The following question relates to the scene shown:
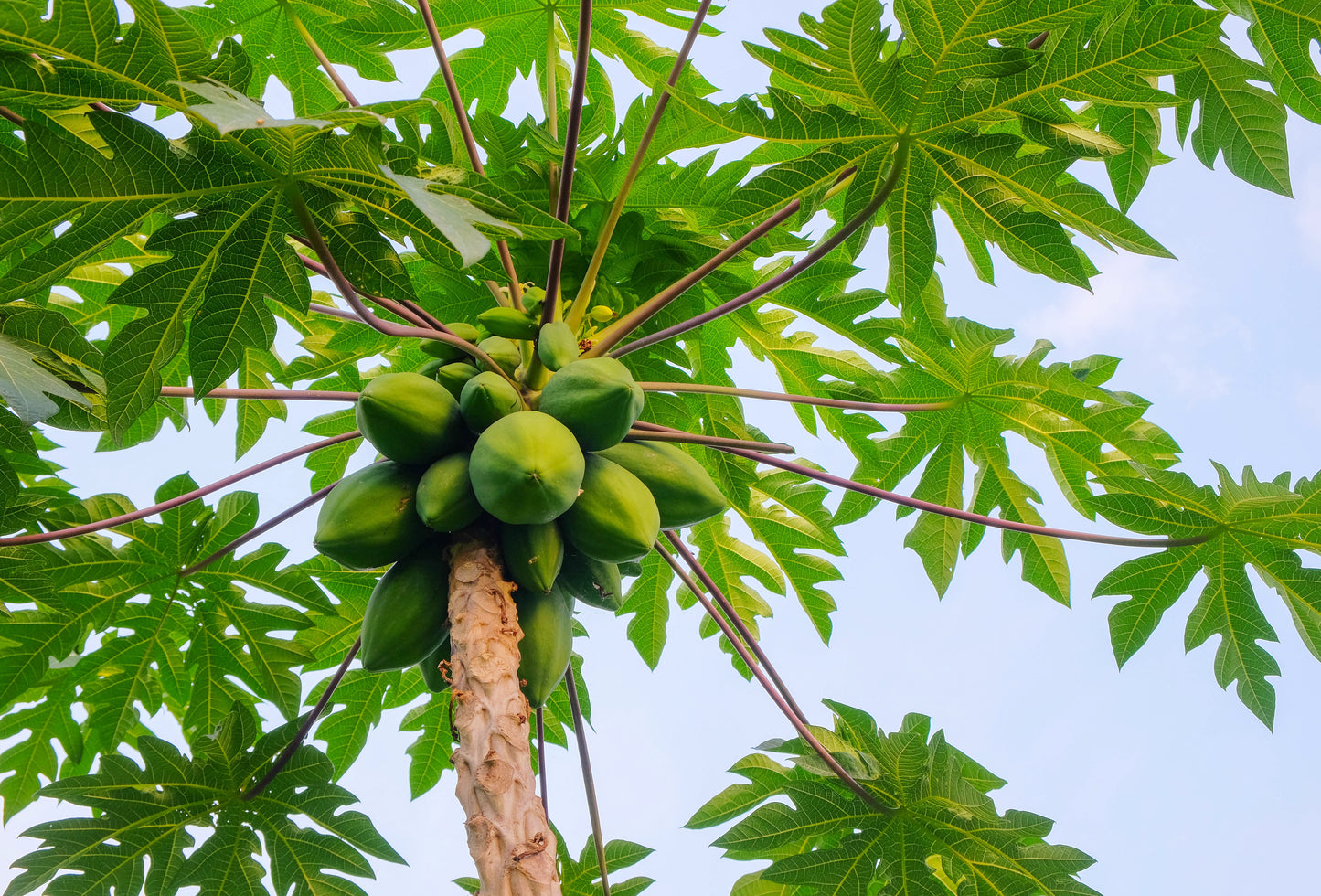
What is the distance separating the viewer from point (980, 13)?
84.2 inches

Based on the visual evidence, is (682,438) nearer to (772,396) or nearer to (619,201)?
(772,396)

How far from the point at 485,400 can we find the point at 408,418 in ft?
0.52

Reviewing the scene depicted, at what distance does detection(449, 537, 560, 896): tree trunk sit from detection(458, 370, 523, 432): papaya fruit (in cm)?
32

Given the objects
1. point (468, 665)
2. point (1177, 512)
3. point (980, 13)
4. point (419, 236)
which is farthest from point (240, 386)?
point (1177, 512)

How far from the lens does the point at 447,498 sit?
195cm

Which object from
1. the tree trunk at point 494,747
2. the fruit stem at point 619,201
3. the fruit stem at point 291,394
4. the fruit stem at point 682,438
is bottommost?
the tree trunk at point 494,747

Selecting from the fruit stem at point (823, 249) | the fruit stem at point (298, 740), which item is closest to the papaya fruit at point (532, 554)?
the fruit stem at point (823, 249)

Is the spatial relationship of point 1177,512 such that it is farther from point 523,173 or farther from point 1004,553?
point 523,173

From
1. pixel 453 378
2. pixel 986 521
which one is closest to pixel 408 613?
pixel 453 378

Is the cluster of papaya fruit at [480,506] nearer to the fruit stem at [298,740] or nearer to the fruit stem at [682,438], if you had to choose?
the fruit stem at [682,438]

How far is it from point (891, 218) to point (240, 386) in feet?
5.98

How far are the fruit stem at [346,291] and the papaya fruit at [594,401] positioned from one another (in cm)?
18

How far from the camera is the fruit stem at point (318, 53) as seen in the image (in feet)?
Result: 9.77

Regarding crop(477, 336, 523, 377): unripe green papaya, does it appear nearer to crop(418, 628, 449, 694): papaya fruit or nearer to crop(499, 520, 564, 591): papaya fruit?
crop(499, 520, 564, 591): papaya fruit
